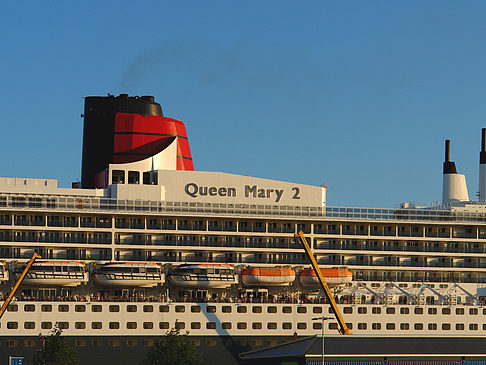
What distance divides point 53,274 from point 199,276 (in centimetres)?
1088

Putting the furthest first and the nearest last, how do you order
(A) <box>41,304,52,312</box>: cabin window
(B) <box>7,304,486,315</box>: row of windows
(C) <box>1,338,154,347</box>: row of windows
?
(B) <box>7,304,486,315</box>: row of windows, (A) <box>41,304,52,312</box>: cabin window, (C) <box>1,338,154,347</box>: row of windows

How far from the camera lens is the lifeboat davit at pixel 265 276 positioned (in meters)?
83.4

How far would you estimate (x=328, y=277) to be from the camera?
84625 mm

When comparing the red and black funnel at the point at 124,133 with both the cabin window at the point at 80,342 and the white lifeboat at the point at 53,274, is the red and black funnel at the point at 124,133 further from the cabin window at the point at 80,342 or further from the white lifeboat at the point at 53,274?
the cabin window at the point at 80,342

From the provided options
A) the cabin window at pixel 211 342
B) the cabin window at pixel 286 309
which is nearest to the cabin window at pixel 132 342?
the cabin window at pixel 211 342

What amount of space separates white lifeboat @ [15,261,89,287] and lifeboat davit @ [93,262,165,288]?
5.02 feet

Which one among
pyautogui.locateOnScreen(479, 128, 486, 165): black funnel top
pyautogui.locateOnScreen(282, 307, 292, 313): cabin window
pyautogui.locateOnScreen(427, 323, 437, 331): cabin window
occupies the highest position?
pyautogui.locateOnScreen(479, 128, 486, 165): black funnel top

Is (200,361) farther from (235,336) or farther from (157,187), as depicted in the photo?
(157,187)

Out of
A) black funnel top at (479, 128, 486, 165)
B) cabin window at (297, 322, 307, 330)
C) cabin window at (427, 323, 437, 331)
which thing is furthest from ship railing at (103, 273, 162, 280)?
black funnel top at (479, 128, 486, 165)

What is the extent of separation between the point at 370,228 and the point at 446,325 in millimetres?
9901

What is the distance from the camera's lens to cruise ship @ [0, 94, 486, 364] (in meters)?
80.3

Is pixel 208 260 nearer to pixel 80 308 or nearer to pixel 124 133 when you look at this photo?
pixel 80 308

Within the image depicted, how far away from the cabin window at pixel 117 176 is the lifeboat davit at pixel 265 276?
42.4 ft

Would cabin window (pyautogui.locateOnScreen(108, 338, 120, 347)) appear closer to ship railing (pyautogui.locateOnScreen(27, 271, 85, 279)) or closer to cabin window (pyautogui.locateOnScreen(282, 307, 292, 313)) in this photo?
ship railing (pyautogui.locateOnScreen(27, 271, 85, 279))
